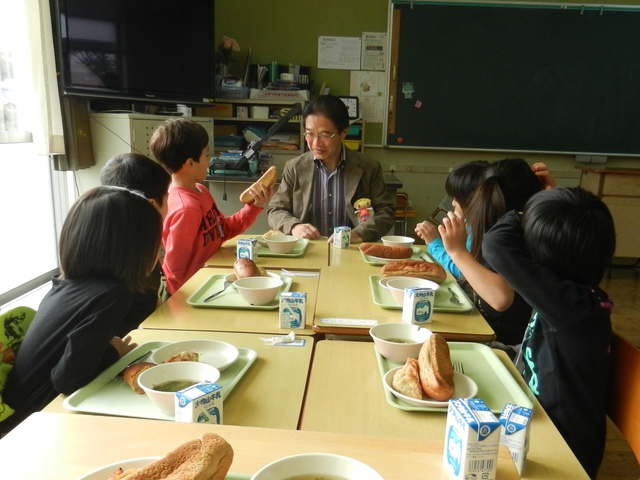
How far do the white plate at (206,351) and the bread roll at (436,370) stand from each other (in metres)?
0.42

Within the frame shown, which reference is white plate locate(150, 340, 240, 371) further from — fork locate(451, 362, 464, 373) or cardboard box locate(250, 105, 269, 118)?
cardboard box locate(250, 105, 269, 118)

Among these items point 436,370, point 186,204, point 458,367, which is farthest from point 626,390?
point 186,204

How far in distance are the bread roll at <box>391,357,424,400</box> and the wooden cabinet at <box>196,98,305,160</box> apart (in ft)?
11.9

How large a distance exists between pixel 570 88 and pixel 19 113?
14.3ft

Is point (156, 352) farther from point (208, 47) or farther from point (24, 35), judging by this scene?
point (208, 47)

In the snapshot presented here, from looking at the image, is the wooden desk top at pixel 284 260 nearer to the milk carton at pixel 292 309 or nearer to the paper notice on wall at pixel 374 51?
the milk carton at pixel 292 309

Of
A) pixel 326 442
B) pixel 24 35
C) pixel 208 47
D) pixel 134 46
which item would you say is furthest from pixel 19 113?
pixel 326 442

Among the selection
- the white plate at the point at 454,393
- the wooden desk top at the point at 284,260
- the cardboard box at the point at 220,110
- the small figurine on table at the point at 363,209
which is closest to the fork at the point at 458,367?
the white plate at the point at 454,393

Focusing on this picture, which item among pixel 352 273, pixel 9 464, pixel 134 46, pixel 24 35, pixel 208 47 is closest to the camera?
pixel 9 464

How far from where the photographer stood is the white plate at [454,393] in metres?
0.98

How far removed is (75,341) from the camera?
1.10m

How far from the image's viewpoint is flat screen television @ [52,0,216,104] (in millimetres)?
2979

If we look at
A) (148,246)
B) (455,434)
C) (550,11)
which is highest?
(550,11)

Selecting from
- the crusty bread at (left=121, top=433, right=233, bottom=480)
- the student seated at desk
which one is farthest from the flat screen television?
the crusty bread at (left=121, top=433, right=233, bottom=480)
